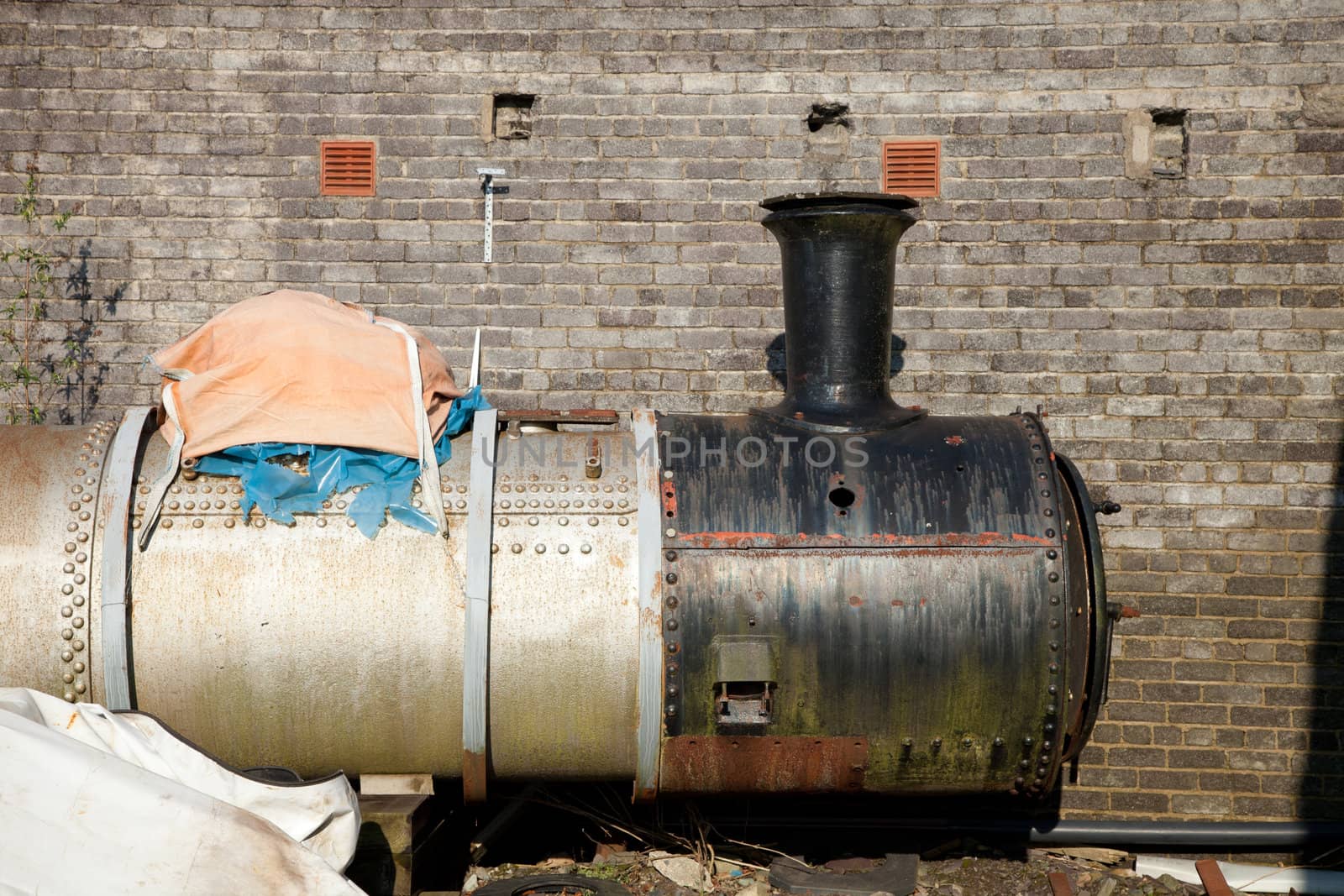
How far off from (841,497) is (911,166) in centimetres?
233

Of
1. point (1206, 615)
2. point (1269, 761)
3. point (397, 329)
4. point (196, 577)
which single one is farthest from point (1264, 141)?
point (196, 577)

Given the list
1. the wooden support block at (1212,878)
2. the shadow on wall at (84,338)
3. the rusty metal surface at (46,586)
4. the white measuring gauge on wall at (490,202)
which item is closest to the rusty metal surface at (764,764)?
the rusty metal surface at (46,586)

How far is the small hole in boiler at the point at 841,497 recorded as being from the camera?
3459 millimetres

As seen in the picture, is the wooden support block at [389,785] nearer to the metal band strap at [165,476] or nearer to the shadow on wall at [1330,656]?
the metal band strap at [165,476]

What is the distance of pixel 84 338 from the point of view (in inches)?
205

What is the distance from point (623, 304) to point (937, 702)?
8.56ft

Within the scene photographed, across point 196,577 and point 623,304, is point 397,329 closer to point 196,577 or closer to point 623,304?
point 196,577

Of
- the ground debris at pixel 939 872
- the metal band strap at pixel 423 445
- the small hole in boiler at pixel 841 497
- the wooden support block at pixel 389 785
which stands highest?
the metal band strap at pixel 423 445

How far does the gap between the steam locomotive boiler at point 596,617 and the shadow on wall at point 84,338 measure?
1839 millimetres

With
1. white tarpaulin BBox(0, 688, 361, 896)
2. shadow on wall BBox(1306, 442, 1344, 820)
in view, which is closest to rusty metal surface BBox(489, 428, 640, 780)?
white tarpaulin BBox(0, 688, 361, 896)

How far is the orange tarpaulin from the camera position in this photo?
3432 mm

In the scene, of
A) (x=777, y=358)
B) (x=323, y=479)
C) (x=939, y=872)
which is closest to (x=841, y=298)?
(x=777, y=358)

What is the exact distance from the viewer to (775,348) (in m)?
5.22

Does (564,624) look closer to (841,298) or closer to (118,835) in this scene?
(118,835)
